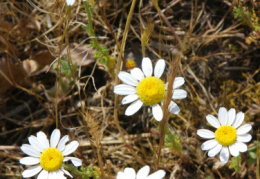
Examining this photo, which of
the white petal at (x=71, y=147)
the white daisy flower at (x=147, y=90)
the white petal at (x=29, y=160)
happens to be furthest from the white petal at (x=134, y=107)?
the white petal at (x=29, y=160)

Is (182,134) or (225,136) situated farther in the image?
(182,134)

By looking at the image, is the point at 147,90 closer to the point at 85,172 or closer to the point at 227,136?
the point at 227,136

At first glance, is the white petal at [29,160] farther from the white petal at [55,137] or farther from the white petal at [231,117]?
the white petal at [231,117]

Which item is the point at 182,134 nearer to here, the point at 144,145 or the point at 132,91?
the point at 144,145

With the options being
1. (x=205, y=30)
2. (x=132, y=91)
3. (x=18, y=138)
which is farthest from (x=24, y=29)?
(x=205, y=30)

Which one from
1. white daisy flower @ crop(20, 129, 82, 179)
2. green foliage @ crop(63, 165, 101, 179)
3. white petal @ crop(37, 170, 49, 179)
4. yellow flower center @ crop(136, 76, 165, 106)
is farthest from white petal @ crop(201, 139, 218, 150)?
white petal @ crop(37, 170, 49, 179)

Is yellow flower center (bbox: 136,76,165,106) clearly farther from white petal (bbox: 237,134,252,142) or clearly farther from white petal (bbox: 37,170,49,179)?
white petal (bbox: 37,170,49,179)

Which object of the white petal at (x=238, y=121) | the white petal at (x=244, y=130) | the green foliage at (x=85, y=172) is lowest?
the green foliage at (x=85, y=172)
